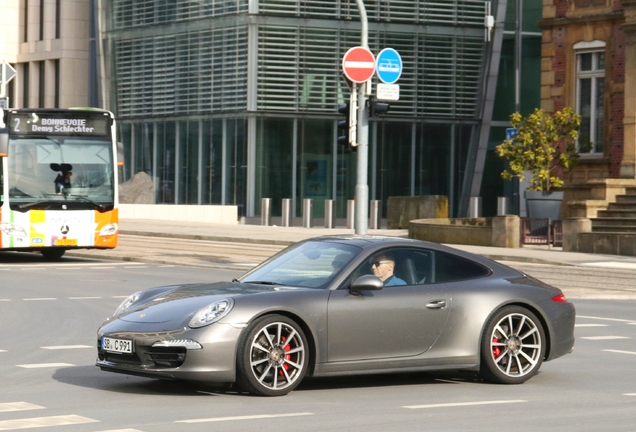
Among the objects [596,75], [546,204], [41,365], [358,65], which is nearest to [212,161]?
[596,75]

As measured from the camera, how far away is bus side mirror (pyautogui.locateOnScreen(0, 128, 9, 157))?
986 inches

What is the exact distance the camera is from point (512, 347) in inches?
429

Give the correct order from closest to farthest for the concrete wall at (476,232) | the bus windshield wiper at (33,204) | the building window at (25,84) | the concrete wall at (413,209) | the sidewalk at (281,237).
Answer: the bus windshield wiper at (33,204) < the sidewalk at (281,237) < the concrete wall at (476,232) < the concrete wall at (413,209) < the building window at (25,84)

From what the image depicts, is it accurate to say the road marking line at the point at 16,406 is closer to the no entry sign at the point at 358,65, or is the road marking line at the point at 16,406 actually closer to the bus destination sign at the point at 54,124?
the no entry sign at the point at 358,65

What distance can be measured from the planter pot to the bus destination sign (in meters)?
12.8

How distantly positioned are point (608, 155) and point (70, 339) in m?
25.9

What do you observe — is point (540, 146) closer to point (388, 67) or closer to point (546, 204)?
point (546, 204)

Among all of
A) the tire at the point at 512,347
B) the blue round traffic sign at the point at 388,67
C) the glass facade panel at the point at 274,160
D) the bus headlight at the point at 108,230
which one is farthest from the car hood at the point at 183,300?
the glass facade panel at the point at 274,160

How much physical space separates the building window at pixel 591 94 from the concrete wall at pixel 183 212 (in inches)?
537

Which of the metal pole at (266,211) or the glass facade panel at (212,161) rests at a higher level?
the glass facade panel at (212,161)

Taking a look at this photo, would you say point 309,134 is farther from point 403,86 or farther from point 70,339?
point 70,339

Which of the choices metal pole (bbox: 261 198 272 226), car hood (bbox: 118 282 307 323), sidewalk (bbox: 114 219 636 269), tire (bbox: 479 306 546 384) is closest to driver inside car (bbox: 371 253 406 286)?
car hood (bbox: 118 282 307 323)

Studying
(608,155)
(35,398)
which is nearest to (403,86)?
(608,155)

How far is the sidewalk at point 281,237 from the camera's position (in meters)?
28.4
